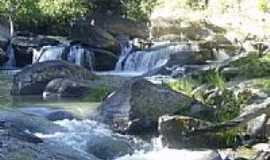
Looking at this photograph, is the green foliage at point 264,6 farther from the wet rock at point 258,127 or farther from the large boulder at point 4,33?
the wet rock at point 258,127

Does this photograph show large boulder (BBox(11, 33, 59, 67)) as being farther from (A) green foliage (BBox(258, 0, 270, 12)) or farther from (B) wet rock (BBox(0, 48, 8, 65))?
(A) green foliage (BBox(258, 0, 270, 12))

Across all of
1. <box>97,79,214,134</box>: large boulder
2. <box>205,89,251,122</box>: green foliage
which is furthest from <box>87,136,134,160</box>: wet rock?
<box>205,89,251,122</box>: green foliage

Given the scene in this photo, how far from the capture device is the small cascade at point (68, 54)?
80.7 ft

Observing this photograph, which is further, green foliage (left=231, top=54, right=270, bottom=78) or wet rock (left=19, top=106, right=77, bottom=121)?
green foliage (left=231, top=54, right=270, bottom=78)

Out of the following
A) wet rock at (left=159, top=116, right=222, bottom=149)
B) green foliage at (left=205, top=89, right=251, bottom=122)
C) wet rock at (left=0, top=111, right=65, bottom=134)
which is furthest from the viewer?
green foliage at (left=205, top=89, right=251, bottom=122)

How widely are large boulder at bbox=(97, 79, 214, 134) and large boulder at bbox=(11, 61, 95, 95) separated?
5.08 metres

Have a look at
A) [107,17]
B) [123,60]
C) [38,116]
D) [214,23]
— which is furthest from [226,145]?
[107,17]

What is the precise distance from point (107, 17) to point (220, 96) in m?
25.2

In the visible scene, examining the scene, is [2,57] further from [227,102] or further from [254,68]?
[227,102]

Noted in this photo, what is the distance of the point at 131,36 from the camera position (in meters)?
31.2

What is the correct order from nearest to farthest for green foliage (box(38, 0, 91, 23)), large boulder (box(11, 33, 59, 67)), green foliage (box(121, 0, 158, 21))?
1. large boulder (box(11, 33, 59, 67))
2. green foliage (box(38, 0, 91, 23))
3. green foliage (box(121, 0, 158, 21))

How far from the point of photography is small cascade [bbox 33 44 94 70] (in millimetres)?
24609

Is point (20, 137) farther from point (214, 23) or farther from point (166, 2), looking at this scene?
point (166, 2)

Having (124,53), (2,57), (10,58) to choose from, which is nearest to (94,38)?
(124,53)
